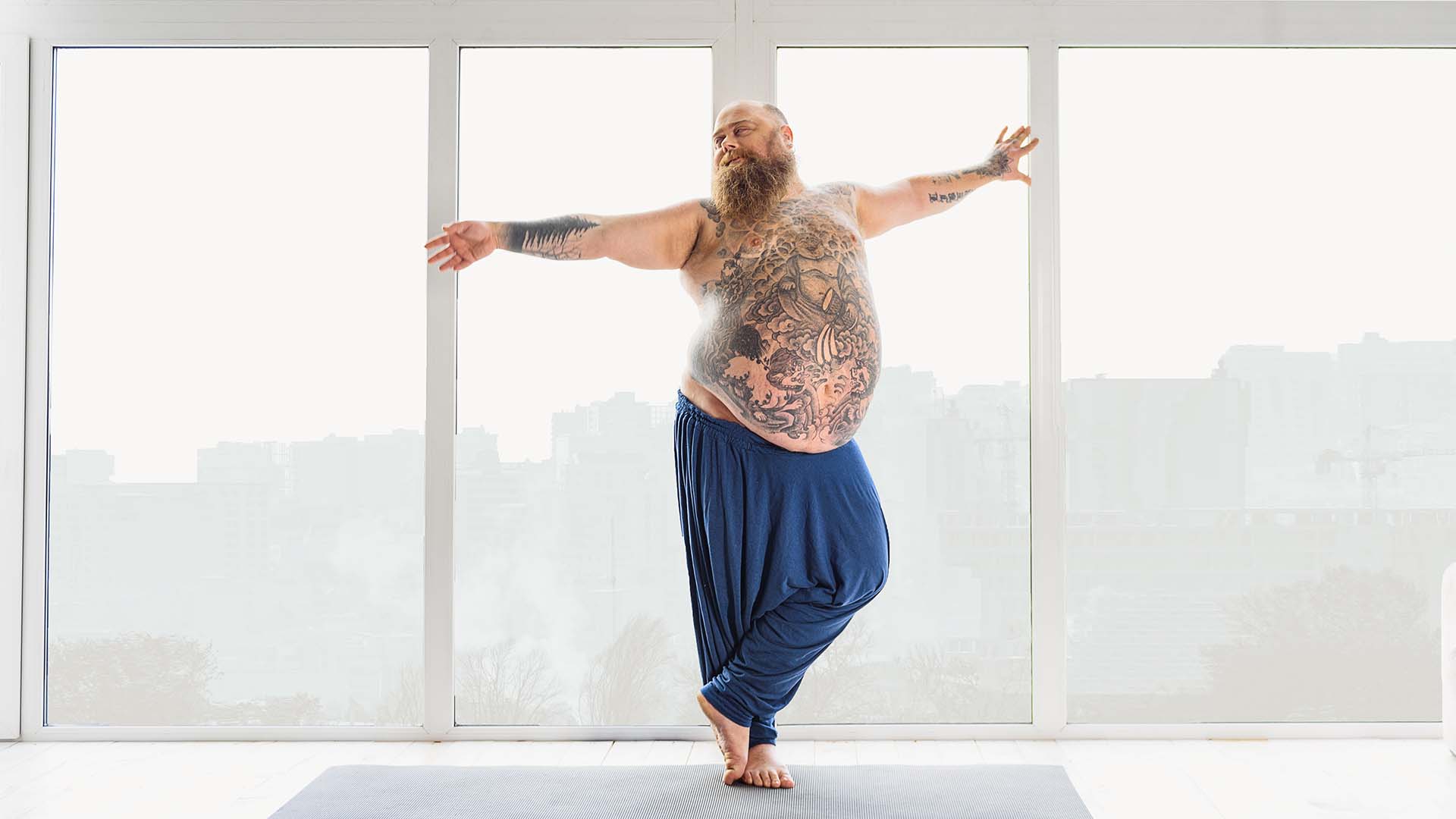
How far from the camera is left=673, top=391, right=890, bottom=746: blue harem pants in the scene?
2.37 m

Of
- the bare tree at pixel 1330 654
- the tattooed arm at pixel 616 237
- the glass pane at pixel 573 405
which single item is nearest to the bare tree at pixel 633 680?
the glass pane at pixel 573 405

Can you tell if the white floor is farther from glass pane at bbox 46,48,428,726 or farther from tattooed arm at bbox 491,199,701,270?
tattooed arm at bbox 491,199,701,270

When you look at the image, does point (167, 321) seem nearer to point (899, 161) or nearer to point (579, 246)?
point (579, 246)

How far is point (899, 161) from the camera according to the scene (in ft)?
9.57

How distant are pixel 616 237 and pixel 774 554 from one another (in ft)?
2.72

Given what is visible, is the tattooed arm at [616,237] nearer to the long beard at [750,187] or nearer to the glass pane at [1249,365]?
the long beard at [750,187]

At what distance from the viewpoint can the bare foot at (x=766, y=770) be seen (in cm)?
235

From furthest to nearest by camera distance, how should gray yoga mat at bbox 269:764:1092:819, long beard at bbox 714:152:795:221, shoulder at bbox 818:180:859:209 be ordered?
1. shoulder at bbox 818:180:859:209
2. long beard at bbox 714:152:795:221
3. gray yoga mat at bbox 269:764:1092:819

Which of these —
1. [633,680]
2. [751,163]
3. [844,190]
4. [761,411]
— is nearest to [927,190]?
[844,190]

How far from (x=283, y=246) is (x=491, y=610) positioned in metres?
1.20

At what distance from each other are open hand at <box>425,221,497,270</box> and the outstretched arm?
3.03 feet

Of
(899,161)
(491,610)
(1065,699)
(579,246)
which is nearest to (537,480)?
(491,610)

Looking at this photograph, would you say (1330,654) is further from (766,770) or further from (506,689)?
(506,689)

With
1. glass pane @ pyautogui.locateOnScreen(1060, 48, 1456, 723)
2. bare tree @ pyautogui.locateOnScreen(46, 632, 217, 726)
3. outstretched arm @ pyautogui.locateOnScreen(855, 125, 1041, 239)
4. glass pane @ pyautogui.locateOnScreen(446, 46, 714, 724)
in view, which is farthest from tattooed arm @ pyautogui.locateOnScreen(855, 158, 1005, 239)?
bare tree @ pyautogui.locateOnScreen(46, 632, 217, 726)
